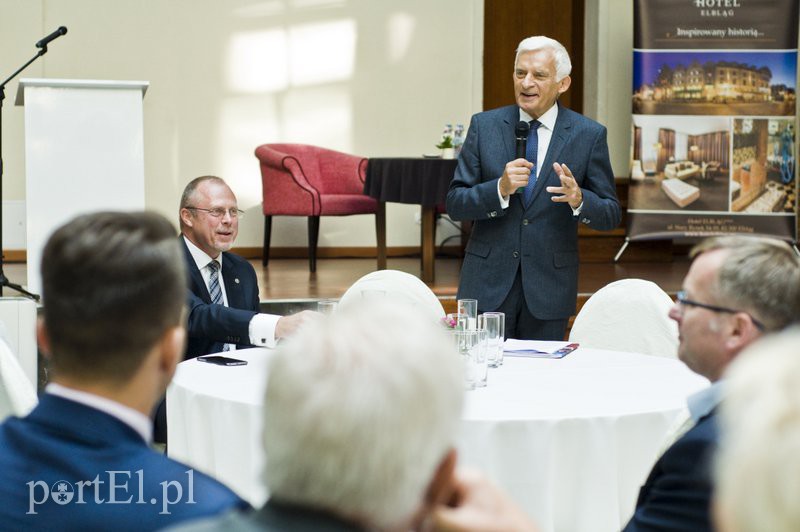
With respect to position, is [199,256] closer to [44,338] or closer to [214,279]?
[214,279]

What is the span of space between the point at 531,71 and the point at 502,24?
6.05 m

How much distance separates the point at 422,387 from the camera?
3.28 ft

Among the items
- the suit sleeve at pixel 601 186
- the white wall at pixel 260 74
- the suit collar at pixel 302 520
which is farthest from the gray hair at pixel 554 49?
the white wall at pixel 260 74

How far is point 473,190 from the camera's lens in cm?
391

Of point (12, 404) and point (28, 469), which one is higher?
point (28, 469)

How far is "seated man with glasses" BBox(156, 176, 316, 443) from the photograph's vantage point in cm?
321

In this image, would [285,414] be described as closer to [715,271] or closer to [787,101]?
[715,271]

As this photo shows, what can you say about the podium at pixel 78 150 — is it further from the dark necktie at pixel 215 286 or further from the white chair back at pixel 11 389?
the white chair back at pixel 11 389

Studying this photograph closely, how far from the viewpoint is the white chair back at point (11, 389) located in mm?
2369

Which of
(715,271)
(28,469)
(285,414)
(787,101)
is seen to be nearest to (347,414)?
(285,414)

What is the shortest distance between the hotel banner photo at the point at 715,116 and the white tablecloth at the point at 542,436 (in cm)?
580

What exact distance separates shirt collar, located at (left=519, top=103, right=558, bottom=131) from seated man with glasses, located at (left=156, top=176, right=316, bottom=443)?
1205 millimetres

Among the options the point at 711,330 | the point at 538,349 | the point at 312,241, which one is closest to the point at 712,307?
the point at 711,330

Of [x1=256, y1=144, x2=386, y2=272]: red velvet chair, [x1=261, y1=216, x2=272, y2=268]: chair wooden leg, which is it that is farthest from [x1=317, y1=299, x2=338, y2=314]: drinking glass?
[x1=261, y1=216, x2=272, y2=268]: chair wooden leg
